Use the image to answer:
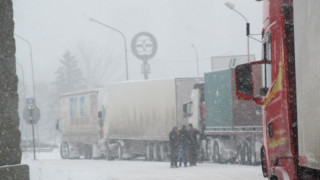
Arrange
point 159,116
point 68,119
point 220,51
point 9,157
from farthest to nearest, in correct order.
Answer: point 220,51, point 68,119, point 159,116, point 9,157

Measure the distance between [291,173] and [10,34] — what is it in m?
3.76

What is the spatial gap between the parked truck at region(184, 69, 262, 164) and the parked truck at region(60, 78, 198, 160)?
1755 mm

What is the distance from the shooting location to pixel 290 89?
889 centimetres

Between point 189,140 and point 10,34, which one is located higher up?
point 10,34

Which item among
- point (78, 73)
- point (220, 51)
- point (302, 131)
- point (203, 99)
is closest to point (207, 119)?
point (203, 99)

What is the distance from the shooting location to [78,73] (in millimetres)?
120188

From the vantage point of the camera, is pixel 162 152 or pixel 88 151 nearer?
pixel 162 152

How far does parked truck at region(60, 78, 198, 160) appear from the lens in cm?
3691

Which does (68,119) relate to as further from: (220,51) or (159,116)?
(220,51)

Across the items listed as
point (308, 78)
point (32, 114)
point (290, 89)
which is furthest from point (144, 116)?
point (308, 78)

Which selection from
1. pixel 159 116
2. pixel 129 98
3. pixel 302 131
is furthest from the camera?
pixel 129 98

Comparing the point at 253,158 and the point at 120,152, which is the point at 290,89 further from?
the point at 120,152

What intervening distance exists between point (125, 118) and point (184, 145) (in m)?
8.77

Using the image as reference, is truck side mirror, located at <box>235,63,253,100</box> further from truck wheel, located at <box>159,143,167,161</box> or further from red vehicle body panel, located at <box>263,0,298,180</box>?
truck wheel, located at <box>159,143,167,161</box>
